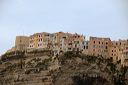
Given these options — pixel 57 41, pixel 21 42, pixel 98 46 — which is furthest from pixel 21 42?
pixel 98 46

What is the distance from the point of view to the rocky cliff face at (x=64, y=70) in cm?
4475

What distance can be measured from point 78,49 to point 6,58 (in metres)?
7.21

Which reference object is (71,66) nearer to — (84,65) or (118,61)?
(84,65)

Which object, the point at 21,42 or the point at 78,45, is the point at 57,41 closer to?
the point at 78,45

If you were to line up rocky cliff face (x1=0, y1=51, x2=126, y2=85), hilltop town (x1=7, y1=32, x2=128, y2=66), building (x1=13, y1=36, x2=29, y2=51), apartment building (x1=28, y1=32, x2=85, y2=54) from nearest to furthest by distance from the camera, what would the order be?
rocky cliff face (x1=0, y1=51, x2=126, y2=85), hilltop town (x1=7, y1=32, x2=128, y2=66), apartment building (x1=28, y1=32, x2=85, y2=54), building (x1=13, y1=36, x2=29, y2=51)

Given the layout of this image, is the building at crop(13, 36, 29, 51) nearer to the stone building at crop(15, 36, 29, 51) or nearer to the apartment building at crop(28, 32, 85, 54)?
the stone building at crop(15, 36, 29, 51)

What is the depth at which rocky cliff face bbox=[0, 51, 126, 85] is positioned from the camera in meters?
44.8

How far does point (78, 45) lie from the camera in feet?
157

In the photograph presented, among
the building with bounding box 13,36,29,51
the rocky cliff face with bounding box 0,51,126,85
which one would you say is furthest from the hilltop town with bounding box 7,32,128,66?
the rocky cliff face with bounding box 0,51,126,85

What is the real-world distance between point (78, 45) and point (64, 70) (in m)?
3.76

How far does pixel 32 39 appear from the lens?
51.0 meters

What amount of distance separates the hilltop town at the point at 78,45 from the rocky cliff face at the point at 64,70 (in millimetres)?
950

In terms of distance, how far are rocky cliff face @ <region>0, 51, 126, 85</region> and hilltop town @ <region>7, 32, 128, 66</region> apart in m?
0.95

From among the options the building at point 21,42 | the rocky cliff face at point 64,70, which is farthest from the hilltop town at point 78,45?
the rocky cliff face at point 64,70
